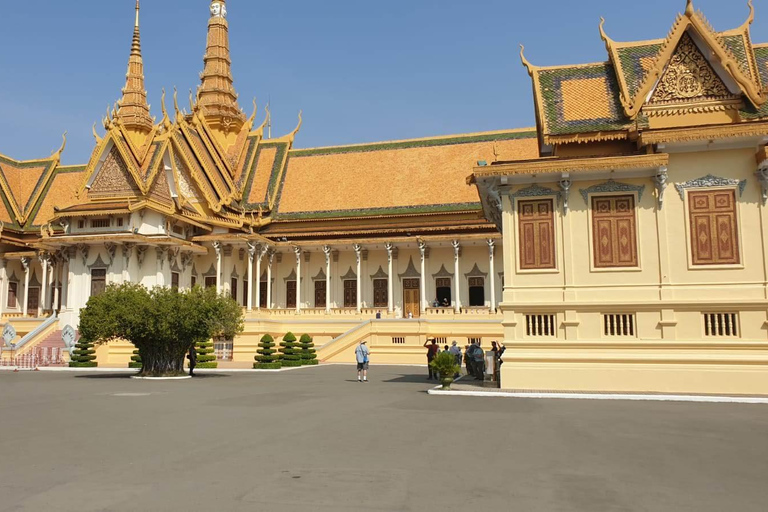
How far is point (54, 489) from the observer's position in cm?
577

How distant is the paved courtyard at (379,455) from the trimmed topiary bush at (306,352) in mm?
13452

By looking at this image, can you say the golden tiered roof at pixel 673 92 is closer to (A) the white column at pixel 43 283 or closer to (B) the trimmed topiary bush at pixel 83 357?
(B) the trimmed topiary bush at pixel 83 357

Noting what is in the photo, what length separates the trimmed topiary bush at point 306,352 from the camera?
26.7 m

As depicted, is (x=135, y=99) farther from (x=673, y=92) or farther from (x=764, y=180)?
(x=764, y=180)

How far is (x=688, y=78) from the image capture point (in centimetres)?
1716

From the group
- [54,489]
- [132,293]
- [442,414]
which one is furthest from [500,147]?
[54,489]

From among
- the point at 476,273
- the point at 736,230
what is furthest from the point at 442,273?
the point at 736,230

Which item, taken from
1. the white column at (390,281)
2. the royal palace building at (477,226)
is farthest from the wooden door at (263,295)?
the white column at (390,281)

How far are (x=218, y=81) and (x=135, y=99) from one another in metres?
5.81

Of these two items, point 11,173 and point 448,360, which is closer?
point 448,360

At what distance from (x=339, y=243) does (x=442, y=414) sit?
25.3 metres

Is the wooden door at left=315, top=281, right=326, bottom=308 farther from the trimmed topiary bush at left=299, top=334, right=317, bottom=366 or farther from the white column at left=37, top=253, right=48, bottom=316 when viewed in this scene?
the white column at left=37, top=253, right=48, bottom=316

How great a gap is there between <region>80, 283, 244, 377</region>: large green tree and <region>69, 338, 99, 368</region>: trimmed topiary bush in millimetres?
6501

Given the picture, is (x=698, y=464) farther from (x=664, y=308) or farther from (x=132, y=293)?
(x=132, y=293)
